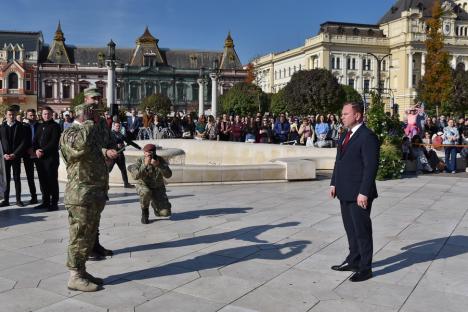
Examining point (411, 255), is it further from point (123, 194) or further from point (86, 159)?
point (123, 194)

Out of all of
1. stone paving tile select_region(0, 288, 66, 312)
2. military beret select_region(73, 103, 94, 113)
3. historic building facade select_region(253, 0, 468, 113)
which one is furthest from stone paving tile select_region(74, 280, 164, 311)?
historic building facade select_region(253, 0, 468, 113)

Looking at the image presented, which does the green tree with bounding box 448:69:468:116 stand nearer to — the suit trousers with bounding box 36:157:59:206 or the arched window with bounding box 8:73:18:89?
the suit trousers with bounding box 36:157:59:206

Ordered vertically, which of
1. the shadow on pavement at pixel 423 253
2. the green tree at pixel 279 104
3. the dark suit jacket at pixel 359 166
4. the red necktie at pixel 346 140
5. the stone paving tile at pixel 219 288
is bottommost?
the stone paving tile at pixel 219 288

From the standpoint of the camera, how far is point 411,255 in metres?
6.43

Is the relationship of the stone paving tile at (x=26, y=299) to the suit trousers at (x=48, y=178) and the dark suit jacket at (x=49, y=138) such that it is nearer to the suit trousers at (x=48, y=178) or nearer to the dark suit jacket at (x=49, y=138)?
the suit trousers at (x=48, y=178)

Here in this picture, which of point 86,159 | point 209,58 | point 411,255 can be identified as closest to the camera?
point 86,159

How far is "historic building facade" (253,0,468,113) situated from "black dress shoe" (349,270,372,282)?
82275 mm

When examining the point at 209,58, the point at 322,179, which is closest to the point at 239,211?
the point at 322,179

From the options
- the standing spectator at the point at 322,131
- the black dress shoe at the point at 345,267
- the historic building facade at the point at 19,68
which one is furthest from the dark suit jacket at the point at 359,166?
the historic building facade at the point at 19,68

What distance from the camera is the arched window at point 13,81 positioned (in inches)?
3388

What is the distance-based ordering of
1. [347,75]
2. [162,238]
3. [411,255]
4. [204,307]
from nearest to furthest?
[204,307]
[411,255]
[162,238]
[347,75]

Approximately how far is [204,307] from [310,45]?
88.7 meters

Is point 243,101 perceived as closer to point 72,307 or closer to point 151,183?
point 151,183

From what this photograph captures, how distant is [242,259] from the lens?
20.2 feet
